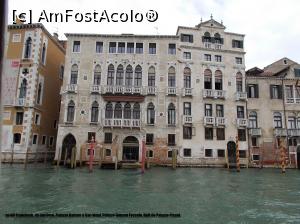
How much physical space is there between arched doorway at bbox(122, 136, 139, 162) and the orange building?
305 inches

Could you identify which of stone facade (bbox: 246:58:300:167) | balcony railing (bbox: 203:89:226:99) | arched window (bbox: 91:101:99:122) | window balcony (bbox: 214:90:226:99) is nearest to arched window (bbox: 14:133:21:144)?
arched window (bbox: 91:101:99:122)

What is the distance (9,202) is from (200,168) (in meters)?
16.3

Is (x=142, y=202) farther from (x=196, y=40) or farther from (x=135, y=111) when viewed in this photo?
Result: (x=196, y=40)

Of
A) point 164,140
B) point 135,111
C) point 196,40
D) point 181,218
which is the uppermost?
point 196,40

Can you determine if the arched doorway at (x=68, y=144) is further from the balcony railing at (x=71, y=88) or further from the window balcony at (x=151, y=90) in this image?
the window balcony at (x=151, y=90)

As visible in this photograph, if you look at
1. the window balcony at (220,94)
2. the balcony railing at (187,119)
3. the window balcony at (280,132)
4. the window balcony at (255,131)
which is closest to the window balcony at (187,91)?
the balcony railing at (187,119)

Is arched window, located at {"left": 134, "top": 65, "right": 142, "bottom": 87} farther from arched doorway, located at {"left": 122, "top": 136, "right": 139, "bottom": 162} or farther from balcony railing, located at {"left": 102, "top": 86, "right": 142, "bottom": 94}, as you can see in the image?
arched doorway, located at {"left": 122, "top": 136, "right": 139, "bottom": 162}

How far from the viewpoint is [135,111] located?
23.1 meters

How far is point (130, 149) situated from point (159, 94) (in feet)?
18.2

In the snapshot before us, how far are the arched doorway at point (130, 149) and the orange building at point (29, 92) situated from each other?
7756 millimetres

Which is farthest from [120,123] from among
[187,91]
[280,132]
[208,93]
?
[280,132]

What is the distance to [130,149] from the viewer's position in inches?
896

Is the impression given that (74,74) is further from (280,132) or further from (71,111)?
(280,132)

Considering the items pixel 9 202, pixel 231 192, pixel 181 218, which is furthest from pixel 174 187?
pixel 9 202
